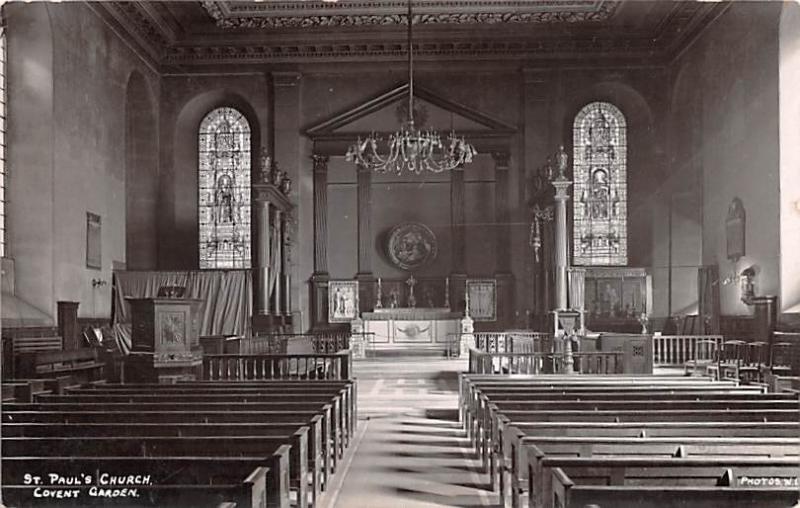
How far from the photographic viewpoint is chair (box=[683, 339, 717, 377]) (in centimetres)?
1373

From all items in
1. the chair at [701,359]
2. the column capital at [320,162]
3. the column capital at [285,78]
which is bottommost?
the chair at [701,359]

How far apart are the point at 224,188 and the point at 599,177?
9.20 meters

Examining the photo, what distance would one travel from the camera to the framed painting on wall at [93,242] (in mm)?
16094

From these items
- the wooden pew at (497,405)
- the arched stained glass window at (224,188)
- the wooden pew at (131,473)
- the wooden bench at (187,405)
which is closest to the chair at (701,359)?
the wooden pew at (497,405)

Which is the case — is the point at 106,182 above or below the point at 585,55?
below

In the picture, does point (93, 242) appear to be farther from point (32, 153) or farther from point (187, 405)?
point (187, 405)

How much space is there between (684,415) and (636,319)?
535 inches

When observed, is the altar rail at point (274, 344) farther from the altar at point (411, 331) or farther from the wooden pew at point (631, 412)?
the wooden pew at point (631, 412)

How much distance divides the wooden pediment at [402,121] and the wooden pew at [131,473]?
16.7 metres

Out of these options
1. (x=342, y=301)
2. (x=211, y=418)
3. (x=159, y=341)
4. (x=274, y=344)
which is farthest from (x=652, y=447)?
(x=342, y=301)

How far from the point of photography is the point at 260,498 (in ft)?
12.4

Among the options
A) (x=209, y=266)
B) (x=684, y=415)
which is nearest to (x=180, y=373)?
(x=684, y=415)

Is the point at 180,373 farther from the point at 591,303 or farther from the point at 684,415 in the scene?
the point at 591,303

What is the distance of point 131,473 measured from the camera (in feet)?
13.0
